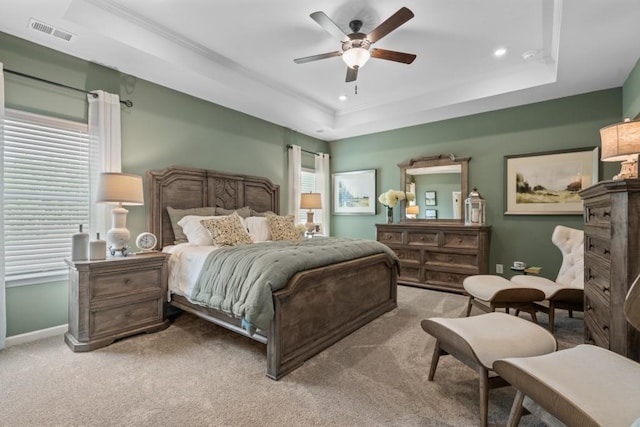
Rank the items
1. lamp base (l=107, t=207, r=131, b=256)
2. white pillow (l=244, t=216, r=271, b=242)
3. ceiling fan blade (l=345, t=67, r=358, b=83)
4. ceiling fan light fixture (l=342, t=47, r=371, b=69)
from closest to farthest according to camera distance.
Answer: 1. ceiling fan light fixture (l=342, t=47, r=371, b=69)
2. lamp base (l=107, t=207, r=131, b=256)
3. ceiling fan blade (l=345, t=67, r=358, b=83)
4. white pillow (l=244, t=216, r=271, b=242)

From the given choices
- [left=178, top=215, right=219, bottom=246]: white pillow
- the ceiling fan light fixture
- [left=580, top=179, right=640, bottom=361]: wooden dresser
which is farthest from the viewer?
[left=178, top=215, right=219, bottom=246]: white pillow

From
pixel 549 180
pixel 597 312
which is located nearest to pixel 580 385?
pixel 597 312

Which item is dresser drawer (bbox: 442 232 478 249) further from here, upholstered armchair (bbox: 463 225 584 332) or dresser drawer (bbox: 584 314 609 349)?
dresser drawer (bbox: 584 314 609 349)

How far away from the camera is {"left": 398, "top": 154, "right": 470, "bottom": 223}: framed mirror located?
483 cm

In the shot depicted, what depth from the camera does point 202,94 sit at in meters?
3.95

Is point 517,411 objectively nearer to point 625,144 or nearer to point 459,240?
point 625,144

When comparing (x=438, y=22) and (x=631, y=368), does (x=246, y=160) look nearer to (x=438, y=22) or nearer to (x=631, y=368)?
(x=438, y=22)

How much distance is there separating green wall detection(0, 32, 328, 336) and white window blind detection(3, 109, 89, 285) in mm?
129

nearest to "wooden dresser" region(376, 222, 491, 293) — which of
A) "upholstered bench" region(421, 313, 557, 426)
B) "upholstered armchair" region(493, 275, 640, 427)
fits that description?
"upholstered bench" region(421, 313, 557, 426)

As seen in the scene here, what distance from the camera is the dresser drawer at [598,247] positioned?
1662mm

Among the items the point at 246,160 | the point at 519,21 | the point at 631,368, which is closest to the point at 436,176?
the point at 519,21

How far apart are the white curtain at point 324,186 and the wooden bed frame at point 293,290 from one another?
5.13 feet

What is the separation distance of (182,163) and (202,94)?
93 cm

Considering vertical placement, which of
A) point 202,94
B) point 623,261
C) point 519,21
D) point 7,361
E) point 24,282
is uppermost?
point 519,21
